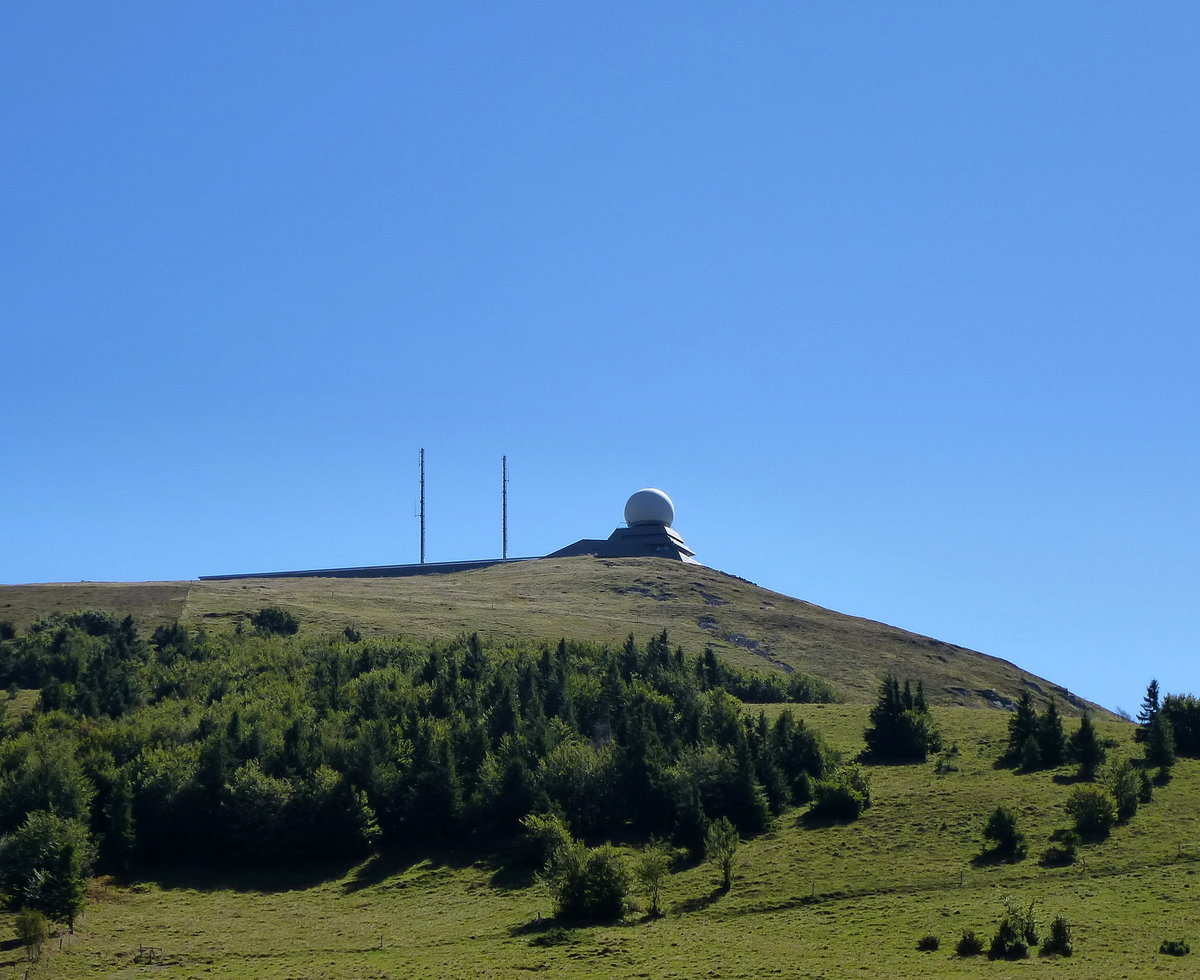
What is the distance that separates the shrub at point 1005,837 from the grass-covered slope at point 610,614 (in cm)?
5645

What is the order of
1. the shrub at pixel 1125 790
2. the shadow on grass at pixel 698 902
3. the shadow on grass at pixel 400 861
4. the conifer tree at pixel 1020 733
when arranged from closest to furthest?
the shadow on grass at pixel 698 902
the shrub at pixel 1125 790
the shadow on grass at pixel 400 861
the conifer tree at pixel 1020 733

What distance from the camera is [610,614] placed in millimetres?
153625

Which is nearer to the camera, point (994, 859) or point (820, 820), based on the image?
point (994, 859)

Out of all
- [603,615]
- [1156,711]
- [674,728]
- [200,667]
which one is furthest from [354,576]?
[1156,711]

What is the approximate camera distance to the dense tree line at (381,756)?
7788cm

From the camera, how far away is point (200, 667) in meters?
110

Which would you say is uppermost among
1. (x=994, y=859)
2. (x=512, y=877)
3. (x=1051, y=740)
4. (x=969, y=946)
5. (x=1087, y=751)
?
(x=1051, y=740)

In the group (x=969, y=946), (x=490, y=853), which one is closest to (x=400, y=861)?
(x=490, y=853)

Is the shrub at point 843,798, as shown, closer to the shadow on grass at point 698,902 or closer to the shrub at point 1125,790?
the shadow on grass at point 698,902

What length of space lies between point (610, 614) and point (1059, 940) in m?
104

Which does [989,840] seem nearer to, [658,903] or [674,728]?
[658,903]

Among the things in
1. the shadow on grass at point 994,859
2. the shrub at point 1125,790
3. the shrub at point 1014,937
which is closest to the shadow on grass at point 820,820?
the shadow on grass at point 994,859

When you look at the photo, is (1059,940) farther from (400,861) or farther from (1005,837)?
(400,861)

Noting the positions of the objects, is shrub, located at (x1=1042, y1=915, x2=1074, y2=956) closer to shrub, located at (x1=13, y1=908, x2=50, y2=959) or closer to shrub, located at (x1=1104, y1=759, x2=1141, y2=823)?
shrub, located at (x1=1104, y1=759, x2=1141, y2=823)
